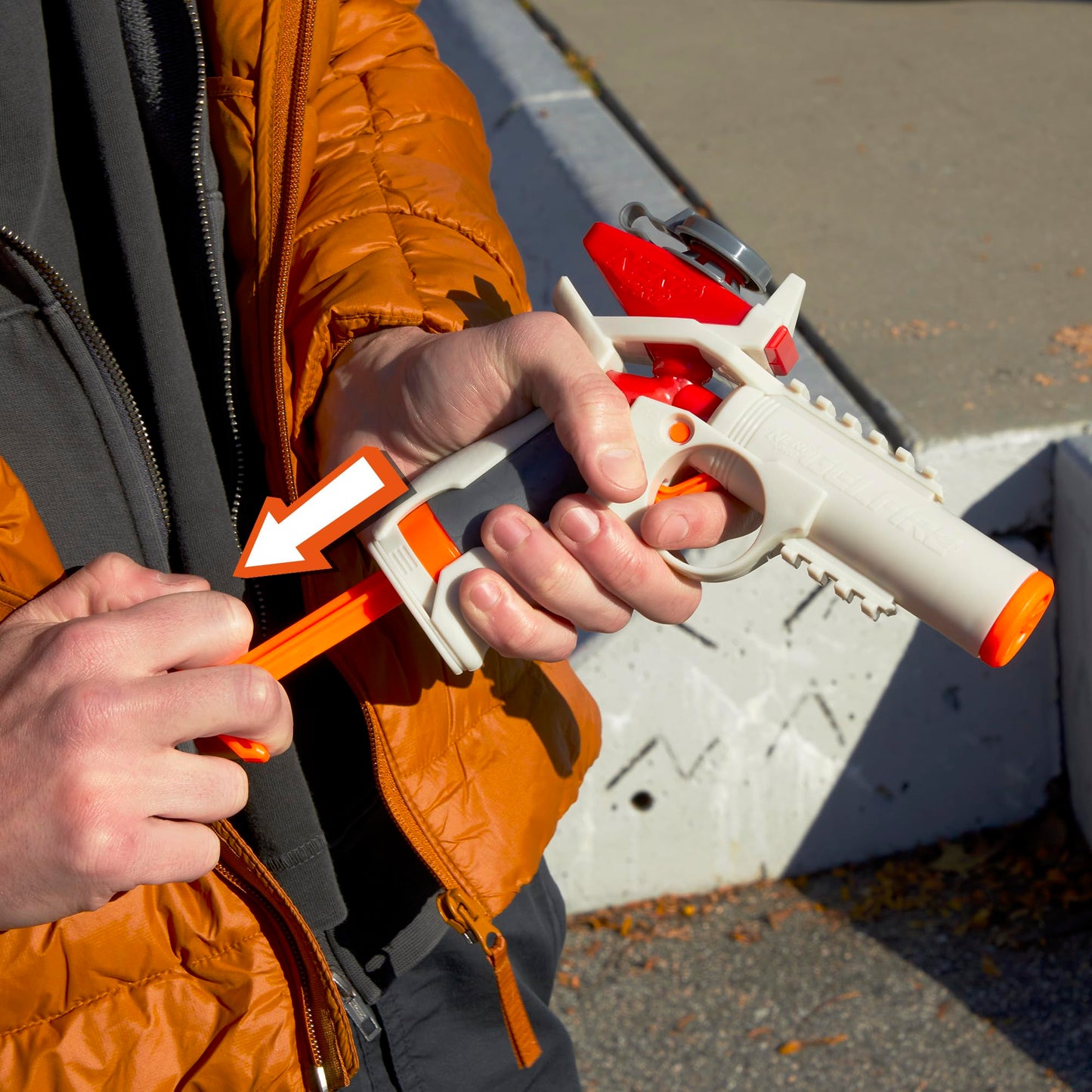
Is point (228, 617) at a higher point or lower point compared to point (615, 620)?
higher

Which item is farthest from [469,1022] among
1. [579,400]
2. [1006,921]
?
[1006,921]

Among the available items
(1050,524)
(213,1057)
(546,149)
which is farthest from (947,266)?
(213,1057)

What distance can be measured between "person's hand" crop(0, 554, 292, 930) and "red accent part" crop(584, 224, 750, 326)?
1.79 ft

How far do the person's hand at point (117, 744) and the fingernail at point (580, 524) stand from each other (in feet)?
1.00

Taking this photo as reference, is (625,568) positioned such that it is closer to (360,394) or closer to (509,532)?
(509,532)

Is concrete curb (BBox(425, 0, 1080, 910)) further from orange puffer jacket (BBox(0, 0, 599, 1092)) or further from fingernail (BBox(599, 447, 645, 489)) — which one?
fingernail (BBox(599, 447, 645, 489))

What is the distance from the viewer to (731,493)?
1.09 m

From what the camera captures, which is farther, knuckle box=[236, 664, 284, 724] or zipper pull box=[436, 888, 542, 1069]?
zipper pull box=[436, 888, 542, 1069]

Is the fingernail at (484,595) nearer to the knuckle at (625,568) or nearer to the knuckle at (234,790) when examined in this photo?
the knuckle at (625,568)

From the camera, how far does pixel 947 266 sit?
295cm

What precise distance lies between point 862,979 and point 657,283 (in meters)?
1.82

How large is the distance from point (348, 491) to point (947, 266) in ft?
7.95

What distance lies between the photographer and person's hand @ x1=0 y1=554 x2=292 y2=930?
2.72 feet

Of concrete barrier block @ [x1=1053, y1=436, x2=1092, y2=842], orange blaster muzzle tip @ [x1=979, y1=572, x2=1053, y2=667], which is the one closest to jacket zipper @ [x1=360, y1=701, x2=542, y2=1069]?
orange blaster muzzle tip @ [x1=979, y1=572, x2=1053, y2=667]
